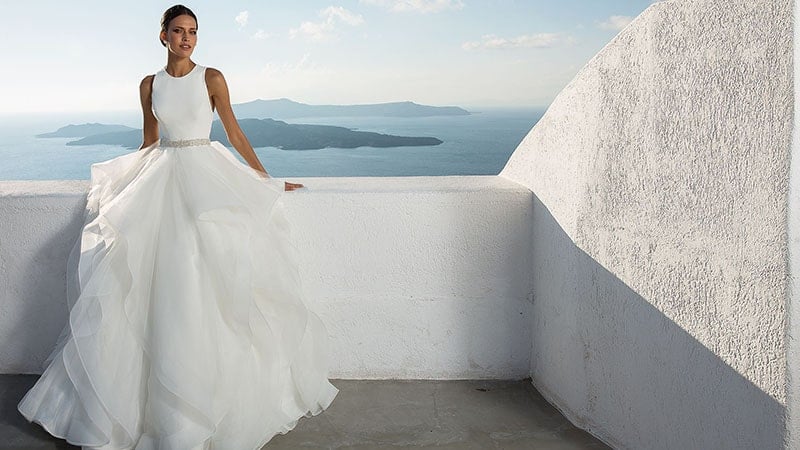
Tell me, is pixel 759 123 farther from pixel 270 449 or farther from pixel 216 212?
pixel 270 449

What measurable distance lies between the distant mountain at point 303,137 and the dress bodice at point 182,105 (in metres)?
6.01

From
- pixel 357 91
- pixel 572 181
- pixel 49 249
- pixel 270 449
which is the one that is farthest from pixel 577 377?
pixel 357 91

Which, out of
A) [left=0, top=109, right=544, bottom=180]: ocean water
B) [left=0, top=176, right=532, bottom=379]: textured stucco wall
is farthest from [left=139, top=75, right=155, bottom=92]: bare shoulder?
[left=0, top=109, right=544, bottom=180]: ocean water

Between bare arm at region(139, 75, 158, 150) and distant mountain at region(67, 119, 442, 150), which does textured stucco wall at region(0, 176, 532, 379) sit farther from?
distant mountain at region(67, 119, 442, 150)

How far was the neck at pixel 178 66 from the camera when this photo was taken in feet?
9.49

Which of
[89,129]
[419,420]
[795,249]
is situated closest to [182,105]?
[419,420]

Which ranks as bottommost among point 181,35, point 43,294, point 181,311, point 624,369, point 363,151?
point 624,369

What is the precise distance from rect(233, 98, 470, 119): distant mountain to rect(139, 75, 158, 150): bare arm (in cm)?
682

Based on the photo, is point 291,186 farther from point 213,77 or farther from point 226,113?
point 213,77

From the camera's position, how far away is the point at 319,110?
10141 millimetres

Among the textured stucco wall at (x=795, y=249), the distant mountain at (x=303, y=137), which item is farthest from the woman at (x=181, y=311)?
Answer: the distant mountain at (x=303, y=137)

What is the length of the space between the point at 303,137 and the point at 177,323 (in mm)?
6849

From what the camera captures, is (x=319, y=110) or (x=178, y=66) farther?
(x=319, y=110)

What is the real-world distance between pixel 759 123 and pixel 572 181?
102cm
